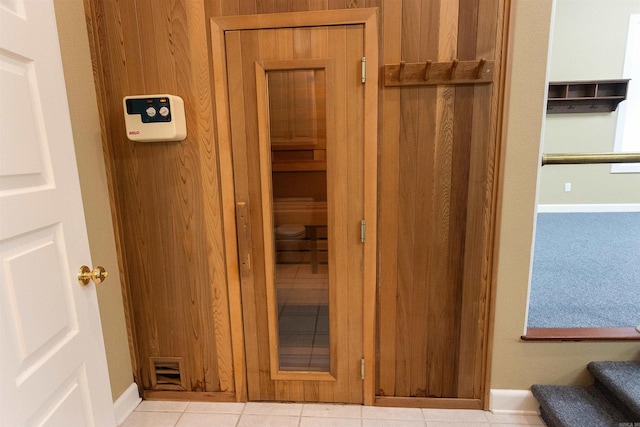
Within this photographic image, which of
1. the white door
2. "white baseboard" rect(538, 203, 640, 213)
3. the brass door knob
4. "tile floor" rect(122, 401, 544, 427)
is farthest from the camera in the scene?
"white baseboard" rect(538, 203, 640, 213)

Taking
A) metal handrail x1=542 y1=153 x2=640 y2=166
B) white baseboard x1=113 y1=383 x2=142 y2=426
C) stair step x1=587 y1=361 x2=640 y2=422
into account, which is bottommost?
white baseboard x1=113 y1=383 x2=142 y2=426

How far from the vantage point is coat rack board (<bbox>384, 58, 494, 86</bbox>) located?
151cm

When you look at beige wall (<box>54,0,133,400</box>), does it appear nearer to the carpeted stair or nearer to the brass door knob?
the brass door knob

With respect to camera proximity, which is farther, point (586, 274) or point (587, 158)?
point (586, 274)

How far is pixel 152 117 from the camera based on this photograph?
Result: 63.0 inches

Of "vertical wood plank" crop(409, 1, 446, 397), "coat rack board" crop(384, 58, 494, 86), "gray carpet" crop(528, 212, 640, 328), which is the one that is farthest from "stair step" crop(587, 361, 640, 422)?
"coat rack board" crop(384, 58, 494, 86)

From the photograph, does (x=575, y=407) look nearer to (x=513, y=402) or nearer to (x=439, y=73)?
(x=513, y=402)

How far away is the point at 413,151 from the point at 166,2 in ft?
4.45

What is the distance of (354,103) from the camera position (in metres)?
1.59

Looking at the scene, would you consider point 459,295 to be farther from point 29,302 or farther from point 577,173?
point 577,173

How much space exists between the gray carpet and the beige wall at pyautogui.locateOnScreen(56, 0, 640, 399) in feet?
0.95

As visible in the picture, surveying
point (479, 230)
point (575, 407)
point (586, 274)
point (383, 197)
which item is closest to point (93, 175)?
point (383, 197)

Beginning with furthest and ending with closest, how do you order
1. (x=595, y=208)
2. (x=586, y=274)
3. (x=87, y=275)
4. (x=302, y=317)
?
(x=595, y=208) → (x=586, y=274) → (x=302, y=317) → (x=87, y=275)

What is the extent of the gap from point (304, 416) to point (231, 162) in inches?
54.1
